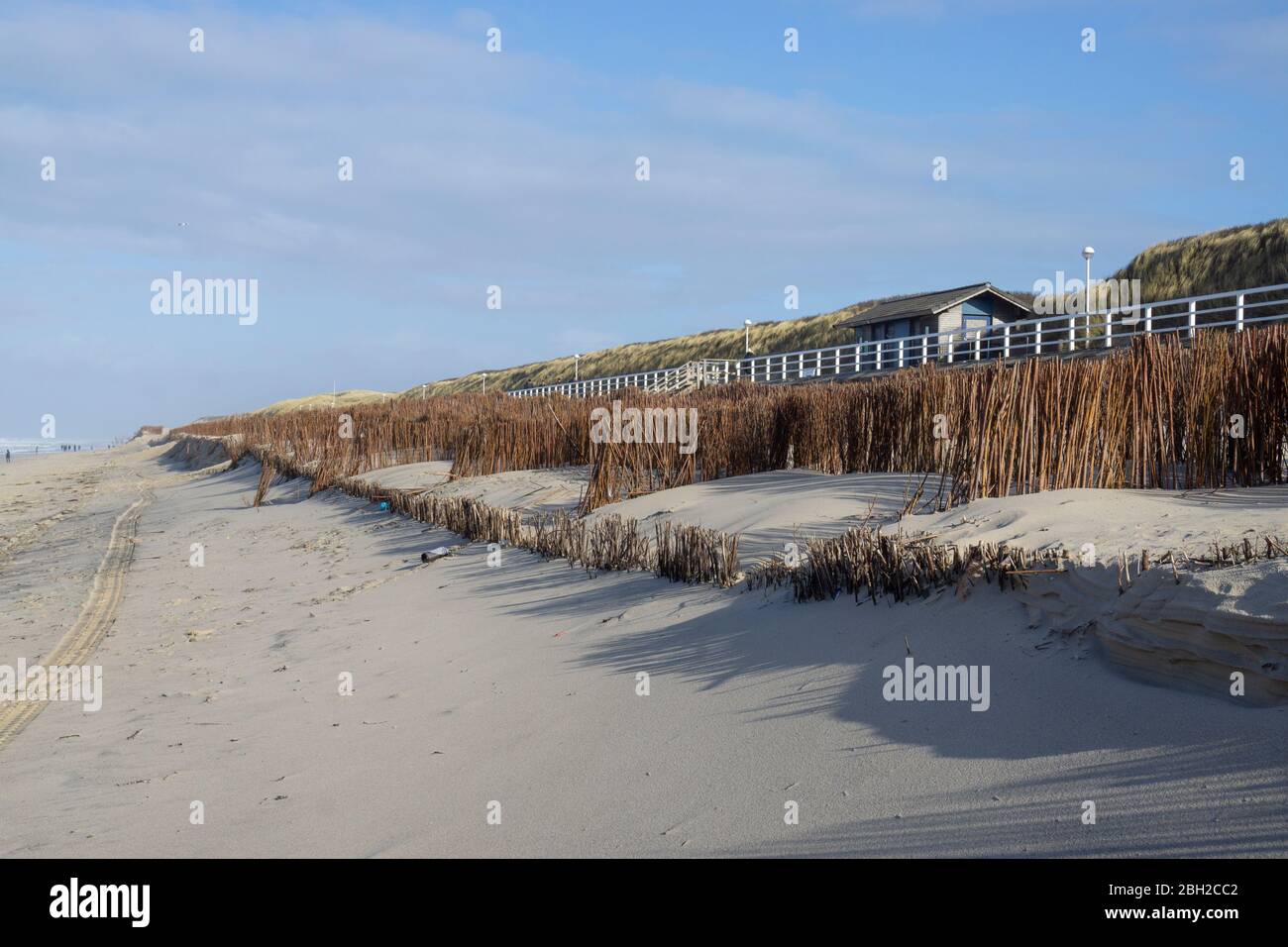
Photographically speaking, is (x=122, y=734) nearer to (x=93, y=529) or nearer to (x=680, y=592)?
(x=680, y=592)

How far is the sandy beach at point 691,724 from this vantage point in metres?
2.97

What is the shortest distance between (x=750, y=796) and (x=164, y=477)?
28071 mm

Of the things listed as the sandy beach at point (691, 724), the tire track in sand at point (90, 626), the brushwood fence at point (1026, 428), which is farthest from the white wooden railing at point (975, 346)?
the sandy beach at point (691, 724)

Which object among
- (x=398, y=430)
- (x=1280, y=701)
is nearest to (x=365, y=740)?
(x=1280, y=701)

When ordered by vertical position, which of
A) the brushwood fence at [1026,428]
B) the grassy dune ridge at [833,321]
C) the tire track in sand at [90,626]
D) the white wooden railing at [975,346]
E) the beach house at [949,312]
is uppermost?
the grassy dune ridge at [833,321]

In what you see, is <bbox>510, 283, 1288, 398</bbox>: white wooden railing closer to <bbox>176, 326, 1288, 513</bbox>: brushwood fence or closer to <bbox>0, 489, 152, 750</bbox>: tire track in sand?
<bbox>176, 326, 1288, 513</bbox>: brushwood fence

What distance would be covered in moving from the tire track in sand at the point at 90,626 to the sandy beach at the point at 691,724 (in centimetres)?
12

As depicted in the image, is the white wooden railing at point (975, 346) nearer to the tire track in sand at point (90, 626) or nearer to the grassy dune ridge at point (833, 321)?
the grassy dune ridge at point (833, 321)

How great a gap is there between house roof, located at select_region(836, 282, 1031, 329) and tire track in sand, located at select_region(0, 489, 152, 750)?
23789 millimetres

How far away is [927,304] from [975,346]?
6.39 metres

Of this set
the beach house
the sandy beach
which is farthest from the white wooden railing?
the sandy beach

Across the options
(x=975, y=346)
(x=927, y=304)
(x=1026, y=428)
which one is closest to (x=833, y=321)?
(x=927, y=304)
